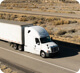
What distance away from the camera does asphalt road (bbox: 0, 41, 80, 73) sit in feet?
47.3

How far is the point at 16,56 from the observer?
1780cm

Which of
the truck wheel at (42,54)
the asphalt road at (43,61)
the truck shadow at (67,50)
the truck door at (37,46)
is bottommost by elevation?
the truck shadow at (67,50)

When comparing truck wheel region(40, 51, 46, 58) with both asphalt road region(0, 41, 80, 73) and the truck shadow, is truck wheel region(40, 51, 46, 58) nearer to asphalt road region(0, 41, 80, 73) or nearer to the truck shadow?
asphalt road region(0, 41, 80, 73)

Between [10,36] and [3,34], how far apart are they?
1670 mm

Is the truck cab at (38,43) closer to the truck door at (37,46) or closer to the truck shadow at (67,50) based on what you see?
the truck door at (37,46)

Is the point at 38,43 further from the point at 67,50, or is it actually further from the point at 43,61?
the point at 67,50

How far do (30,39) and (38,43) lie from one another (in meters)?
1.17

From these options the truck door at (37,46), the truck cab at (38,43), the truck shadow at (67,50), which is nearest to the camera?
the truck cab at (38,43)

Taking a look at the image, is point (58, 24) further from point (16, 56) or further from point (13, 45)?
point (16, 56)

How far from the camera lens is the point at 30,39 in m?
18.3

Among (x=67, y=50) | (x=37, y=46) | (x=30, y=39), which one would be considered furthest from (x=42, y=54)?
(x=67, y=50)

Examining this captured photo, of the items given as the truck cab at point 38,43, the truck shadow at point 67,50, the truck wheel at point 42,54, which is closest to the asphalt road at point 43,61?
the truck shadow at point 67,50

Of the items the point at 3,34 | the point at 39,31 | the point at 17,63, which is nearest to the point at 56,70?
the point at 17,63

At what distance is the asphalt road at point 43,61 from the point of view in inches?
568
